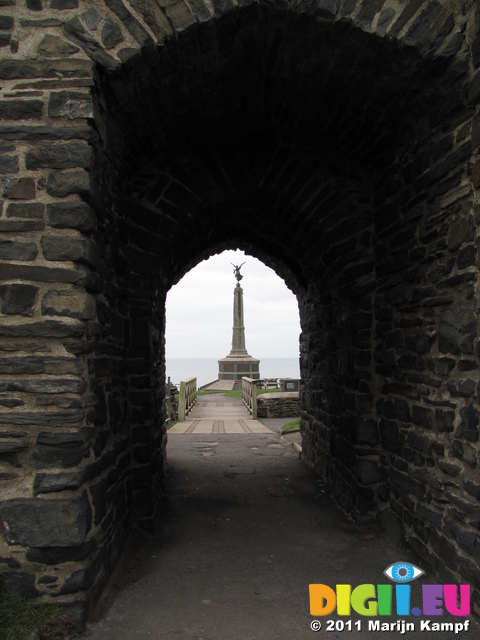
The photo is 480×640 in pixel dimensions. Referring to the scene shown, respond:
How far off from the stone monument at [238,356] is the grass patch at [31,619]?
23.4 m

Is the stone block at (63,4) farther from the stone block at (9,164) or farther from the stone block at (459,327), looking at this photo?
the stone block at (459,327)

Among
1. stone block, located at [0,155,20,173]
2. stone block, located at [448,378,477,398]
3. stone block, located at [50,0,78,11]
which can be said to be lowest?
stone block, located at [448,378,477,398]

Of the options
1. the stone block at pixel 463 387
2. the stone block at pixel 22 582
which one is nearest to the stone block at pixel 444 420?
the stone block at pixel 463 387

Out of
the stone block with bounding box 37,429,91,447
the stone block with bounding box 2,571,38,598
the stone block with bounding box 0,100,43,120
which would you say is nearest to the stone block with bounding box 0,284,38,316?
the stone block with bounding box 37,429,91,447

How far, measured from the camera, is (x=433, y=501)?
3.00 metres

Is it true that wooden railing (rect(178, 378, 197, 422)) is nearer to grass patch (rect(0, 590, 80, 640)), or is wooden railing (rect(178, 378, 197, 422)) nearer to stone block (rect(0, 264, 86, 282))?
grass patch (rect(0, 590, 80, 640))

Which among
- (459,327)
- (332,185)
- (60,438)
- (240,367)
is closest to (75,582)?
(60,438)

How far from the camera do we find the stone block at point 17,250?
8.34 ft

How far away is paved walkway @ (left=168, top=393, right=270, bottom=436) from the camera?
975cm

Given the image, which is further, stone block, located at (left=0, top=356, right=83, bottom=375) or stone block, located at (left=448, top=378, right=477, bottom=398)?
stone block, located at (left=448, top=378, right=477, bottom=398)

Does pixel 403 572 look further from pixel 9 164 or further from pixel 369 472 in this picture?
pixel 9 164

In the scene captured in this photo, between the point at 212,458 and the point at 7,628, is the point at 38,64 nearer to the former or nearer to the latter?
the point at 7,628

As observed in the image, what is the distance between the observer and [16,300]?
2510 millimetres

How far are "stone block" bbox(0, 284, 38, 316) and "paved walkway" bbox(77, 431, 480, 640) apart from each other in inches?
72.8
